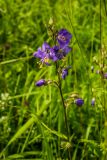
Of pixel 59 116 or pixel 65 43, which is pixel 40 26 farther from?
pixel 65 43

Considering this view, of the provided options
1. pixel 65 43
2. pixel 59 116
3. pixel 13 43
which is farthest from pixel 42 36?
pixel 65 43

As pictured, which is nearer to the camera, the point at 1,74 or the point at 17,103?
the point at 17,103

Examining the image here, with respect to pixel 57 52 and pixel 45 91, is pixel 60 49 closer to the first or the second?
pixel 57 52

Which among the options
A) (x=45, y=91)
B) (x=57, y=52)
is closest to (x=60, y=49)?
(x=57, y=52)

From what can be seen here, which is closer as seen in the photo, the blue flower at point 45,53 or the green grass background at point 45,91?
the blue flower at point 45,53

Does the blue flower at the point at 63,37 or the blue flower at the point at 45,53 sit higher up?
the blue flower at the point at 63,37

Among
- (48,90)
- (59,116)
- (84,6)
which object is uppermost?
(84,6)
